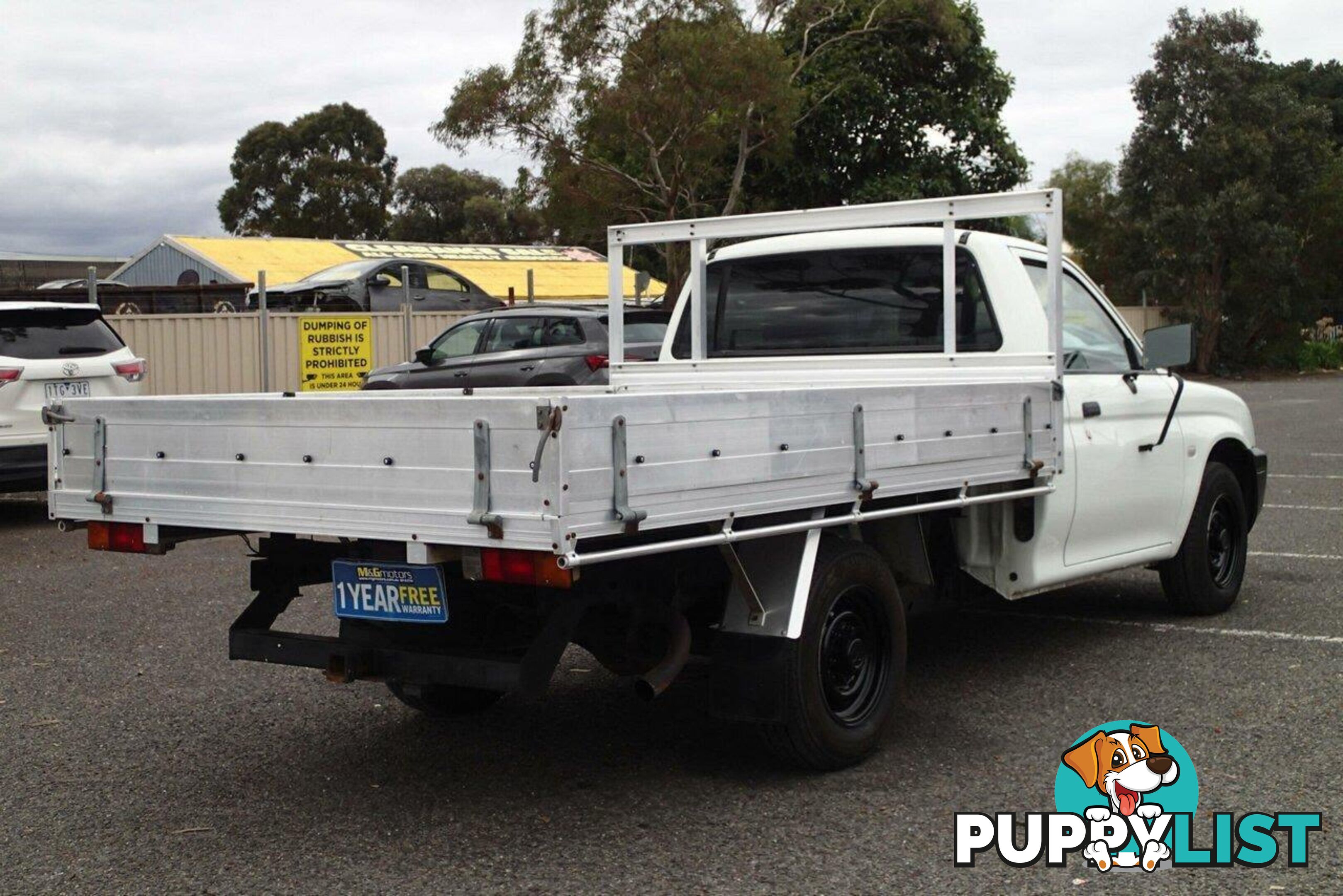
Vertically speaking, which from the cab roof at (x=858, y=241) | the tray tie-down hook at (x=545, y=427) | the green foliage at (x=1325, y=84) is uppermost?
the green foliage at (x=1325, y=84)

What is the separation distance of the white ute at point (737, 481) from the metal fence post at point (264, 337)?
37.6ft

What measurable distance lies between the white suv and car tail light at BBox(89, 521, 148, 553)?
585 cm

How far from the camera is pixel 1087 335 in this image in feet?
22.3

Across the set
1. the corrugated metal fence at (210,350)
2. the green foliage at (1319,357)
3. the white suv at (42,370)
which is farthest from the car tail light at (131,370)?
the green foliage at (1319,357)

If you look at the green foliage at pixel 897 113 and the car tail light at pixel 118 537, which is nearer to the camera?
the car tail light at pixel 118 537

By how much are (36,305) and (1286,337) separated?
36.5 meters

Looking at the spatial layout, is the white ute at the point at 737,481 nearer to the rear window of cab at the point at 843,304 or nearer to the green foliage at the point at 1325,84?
the rear window of cab at the point at 843,304

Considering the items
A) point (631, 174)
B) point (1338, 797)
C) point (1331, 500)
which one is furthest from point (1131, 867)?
point (631, 174)

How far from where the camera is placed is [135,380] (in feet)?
37.6

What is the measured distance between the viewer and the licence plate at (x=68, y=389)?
10.8m

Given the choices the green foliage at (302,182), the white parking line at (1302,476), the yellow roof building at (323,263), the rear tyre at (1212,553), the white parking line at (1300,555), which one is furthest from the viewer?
the green foliage at (302,182)

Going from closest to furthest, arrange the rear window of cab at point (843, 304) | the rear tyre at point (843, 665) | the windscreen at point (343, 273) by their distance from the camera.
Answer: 1. the rear tyre at point (843, 665)
2. the rear window of cab at point (843, 304)
3. the windscreen at point (343, 273)

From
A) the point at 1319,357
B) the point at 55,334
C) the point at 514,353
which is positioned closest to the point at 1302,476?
the point at 514,353

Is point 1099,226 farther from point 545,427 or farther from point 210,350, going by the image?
point 545,427
